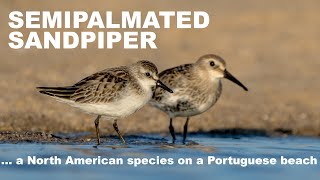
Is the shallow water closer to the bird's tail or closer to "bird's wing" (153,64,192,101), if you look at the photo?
"bird's wing" (153,64,192,101)

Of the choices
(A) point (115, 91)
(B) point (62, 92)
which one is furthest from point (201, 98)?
(B) point (62, 92)

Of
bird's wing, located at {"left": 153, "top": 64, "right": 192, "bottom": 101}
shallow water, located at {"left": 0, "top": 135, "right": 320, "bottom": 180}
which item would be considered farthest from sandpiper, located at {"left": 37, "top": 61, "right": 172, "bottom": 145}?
bird's wing, located at {"left": 153, "top": 64, "right": 192, "bottom": 101}

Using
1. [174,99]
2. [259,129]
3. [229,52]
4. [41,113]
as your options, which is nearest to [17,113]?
[41,113]

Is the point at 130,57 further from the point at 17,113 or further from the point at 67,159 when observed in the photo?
the point at 67,159

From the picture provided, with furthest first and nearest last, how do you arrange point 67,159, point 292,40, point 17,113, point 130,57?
point 292,40, point 130,57, point 17,113, point 67,159

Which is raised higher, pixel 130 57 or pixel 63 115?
pixel 130 57

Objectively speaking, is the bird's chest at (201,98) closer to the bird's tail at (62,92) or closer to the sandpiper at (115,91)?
the sandpiper at (115,91)

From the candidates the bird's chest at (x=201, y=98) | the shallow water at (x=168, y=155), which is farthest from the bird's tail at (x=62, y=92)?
the bird's chest at (x=201, y=98)

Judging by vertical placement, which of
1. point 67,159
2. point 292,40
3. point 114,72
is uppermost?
point 292,40
